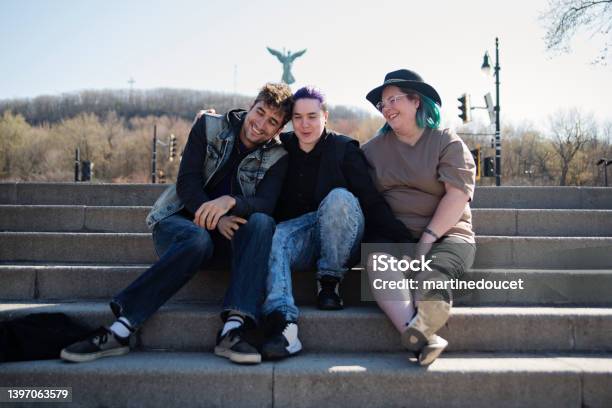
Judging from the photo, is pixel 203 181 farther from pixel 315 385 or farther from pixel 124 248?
pixel 315 385

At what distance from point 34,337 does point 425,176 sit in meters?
2.48

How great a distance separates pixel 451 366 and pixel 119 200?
417 centimetres

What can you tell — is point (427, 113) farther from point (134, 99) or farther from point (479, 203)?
point (134, 99)

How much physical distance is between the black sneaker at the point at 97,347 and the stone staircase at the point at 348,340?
0.06 metres

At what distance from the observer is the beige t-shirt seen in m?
2.81

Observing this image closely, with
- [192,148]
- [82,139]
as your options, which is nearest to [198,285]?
[192,148]

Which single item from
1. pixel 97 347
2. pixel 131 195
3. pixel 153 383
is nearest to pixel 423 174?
pixel 153 383

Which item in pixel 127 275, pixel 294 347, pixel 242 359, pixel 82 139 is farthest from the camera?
pixel 82 139

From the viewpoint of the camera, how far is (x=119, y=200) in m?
5.19

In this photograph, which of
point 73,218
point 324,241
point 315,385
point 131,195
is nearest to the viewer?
point 315,385

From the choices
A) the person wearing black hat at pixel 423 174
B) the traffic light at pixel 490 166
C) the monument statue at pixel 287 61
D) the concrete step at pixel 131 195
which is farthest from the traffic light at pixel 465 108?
the person wearing black hat at pixel 423 174

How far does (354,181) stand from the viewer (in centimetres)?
297

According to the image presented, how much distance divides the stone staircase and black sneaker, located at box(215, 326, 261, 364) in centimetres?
5

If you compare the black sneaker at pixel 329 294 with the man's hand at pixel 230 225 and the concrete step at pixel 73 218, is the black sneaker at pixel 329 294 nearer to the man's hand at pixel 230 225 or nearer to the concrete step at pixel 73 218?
the man's hand at pixel 230 225
